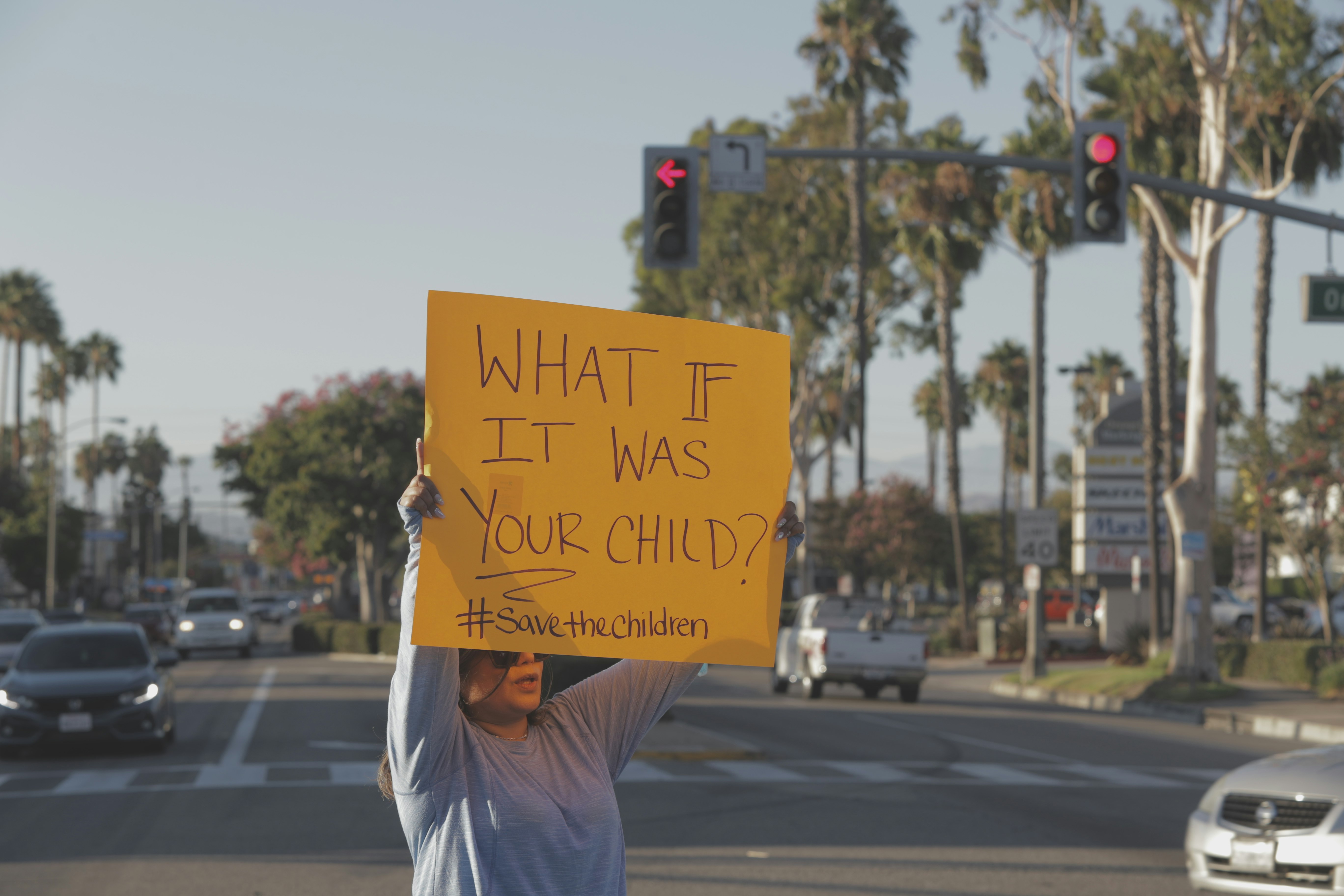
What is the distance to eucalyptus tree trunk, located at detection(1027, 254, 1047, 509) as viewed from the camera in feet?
102

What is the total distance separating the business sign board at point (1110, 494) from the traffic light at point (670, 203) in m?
28.9

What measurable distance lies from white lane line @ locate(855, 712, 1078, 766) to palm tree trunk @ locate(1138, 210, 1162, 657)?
11.5 m

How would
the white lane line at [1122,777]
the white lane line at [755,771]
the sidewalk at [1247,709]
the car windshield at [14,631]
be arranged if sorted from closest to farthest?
the white lane line at [1122,777], the white lane line at [755,771], the sidewalk at [1247,709], the car windshield at [14,631]

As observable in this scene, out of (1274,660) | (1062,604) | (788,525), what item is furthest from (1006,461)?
(788,525)

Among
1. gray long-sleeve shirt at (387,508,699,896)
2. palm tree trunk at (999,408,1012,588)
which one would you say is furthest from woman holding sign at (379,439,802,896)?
palm tree trunk at (999,408,1012,588)

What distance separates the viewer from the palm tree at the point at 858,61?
4394 centimetres

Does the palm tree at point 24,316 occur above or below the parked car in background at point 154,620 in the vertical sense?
above

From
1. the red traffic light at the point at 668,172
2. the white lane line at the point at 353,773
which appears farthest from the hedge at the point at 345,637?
the red traffic light at the point at 668,172

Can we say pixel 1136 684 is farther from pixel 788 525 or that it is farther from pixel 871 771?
pixel 788 525

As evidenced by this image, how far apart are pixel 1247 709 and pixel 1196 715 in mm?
805

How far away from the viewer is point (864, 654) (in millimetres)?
25953

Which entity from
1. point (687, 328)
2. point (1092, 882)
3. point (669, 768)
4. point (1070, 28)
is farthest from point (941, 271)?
point (687, 328)

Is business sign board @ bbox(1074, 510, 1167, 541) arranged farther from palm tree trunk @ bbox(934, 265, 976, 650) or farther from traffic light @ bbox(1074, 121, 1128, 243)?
traffic light @ bbox(1074, 121, 1128, 243)

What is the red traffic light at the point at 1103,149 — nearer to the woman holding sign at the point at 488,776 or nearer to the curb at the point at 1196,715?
the curb at the point at 1196,715
